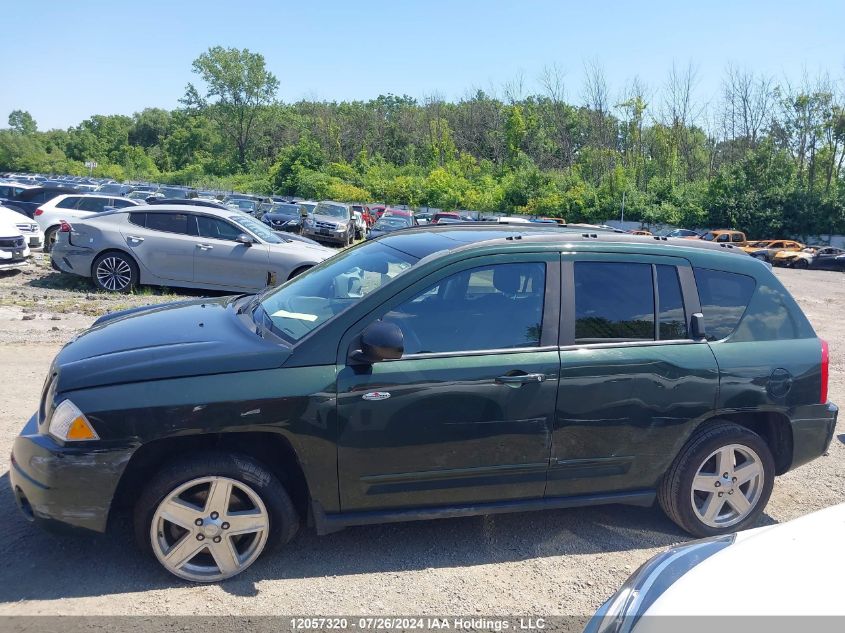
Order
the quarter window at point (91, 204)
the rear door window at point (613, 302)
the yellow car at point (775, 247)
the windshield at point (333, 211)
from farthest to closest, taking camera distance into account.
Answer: the yellow car at point (775, 247) < the windshield at point (333, 211) < the quarter window at point (91, 204) < the rear door window at point (613, 302)

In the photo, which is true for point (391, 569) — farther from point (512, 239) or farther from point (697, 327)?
point (697, 327)

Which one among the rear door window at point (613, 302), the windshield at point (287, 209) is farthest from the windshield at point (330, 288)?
the windshield at point (287, 209)

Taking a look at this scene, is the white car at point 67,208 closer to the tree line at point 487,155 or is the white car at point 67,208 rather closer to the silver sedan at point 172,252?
the silver sedan at point 172,252

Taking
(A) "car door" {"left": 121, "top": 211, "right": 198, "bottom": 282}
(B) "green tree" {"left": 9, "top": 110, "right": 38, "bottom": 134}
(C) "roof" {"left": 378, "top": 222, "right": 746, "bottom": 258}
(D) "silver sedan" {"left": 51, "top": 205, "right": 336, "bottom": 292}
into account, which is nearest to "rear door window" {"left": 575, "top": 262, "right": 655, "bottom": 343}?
(C) "roof" {"left": 378, "top": 222, "right": 746, "bottom": 258}

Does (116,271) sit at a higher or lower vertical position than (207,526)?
higher

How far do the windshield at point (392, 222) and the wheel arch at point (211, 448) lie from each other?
87.2 feet

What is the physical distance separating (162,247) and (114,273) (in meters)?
0.88

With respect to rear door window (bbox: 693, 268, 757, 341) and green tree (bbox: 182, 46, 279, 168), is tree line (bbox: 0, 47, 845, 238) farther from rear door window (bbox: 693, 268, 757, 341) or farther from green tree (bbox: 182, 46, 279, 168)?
rear door window (bbox: 693, 268, 757, 341)

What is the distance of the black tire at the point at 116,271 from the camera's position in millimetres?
11671

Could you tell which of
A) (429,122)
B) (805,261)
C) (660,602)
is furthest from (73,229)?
(429,122)

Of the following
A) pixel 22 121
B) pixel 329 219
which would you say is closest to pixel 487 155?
pixel 329 219

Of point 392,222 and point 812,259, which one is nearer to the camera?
point 392,222

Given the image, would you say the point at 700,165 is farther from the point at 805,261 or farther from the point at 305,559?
the point at 305,559

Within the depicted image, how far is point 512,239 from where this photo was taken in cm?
409
